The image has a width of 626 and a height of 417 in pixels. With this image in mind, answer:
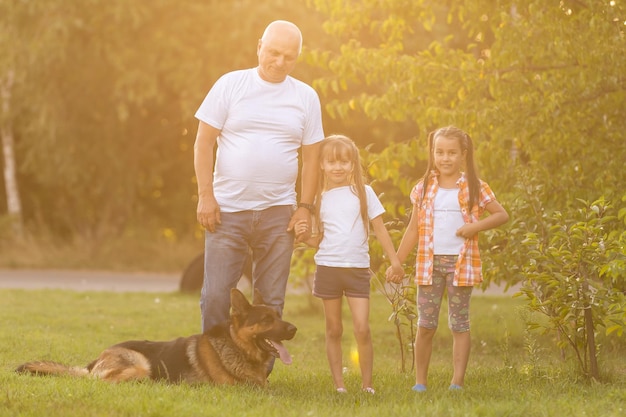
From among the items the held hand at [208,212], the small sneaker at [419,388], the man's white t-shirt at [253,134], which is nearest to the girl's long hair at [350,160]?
the man's white t-shirt at [253,134]

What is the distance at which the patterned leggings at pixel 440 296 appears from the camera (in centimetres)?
639

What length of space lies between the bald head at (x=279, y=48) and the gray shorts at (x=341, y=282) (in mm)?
1351

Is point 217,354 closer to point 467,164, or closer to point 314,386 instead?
point 314,386

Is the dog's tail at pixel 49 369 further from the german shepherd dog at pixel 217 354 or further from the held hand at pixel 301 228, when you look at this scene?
the held hand at pixel 301 228

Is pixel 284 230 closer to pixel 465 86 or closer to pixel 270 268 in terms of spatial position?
pixel 270 268

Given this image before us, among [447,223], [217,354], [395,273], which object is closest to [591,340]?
[447,223]

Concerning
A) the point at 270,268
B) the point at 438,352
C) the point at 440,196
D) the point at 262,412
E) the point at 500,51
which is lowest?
the point at 438,352

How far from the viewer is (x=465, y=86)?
9.16 m

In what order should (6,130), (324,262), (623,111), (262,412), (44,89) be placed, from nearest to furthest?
(262,412) → (324,262) → (623,111) → (44,89) → (6,130)

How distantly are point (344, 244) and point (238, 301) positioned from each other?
81 centimetres

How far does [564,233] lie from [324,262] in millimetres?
1707

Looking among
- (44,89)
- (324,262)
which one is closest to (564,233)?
(324,262)

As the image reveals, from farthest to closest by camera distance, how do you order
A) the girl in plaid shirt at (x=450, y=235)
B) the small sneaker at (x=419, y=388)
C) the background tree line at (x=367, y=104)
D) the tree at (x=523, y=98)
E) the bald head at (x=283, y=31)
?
the tree at (x=523, y=98)
the background tree line at (x=367, y=104)
the small sneaker at (x=419, y=388)
the girl in plaid shirt at (x=450, y=235)
the bald head at (x=283, y=31)

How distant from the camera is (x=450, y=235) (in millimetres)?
6395
